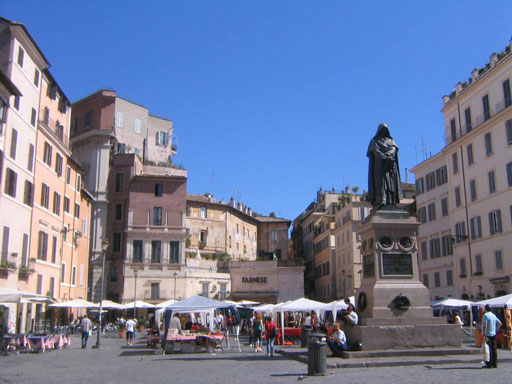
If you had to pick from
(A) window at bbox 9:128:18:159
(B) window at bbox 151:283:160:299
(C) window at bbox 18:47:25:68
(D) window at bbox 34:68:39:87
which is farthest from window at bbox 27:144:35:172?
(B) window at bbox 151:283:160:299

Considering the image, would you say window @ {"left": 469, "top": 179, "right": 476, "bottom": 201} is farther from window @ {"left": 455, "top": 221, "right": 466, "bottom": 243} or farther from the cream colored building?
window @ {"left": 455, "top": 221, "right": 466, "bottom": 243}

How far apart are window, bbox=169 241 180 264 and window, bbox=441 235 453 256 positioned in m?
23.4

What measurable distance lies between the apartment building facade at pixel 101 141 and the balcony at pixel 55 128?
40.5ft

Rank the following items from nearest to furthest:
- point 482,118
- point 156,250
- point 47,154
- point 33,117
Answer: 1. point 33,117
2. point 47,154
3. point 482,118
4. point 156,250

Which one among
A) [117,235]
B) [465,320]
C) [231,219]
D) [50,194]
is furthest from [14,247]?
[231,219]

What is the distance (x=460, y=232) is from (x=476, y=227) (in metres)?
2.12

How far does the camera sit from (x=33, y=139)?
33156 millimetres

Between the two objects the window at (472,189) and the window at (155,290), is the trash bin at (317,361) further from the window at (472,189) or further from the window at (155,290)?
the window at (155,290)

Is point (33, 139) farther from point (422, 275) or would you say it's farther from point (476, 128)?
point (422, 275)

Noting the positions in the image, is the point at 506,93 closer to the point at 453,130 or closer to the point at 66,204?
the point at 453,130

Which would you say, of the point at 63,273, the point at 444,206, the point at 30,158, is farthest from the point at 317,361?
the point at 444,206

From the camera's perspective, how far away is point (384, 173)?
52.3 feet

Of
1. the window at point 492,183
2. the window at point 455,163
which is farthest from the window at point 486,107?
the window at point 455,163

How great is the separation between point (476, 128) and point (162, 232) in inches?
1124
